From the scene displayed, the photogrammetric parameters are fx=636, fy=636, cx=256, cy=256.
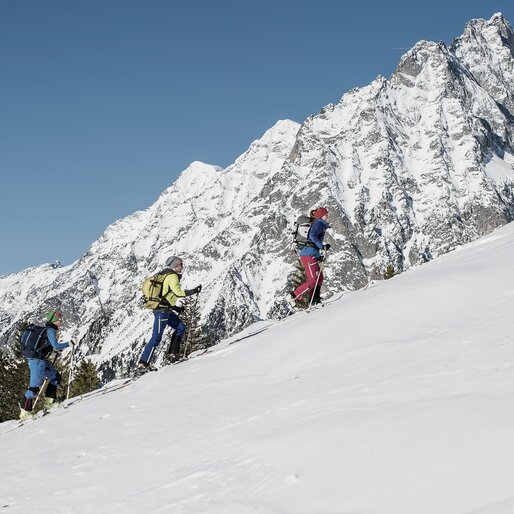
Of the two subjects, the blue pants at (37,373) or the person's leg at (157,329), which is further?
the person's leg at (157,329)

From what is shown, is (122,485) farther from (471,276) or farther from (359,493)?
(471,276)

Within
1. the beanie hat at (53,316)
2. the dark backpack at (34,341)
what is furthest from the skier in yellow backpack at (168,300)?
the dark backpack at (34,341)

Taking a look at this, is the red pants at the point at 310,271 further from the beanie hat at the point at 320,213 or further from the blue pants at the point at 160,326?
the blue pants at the point at 160,326

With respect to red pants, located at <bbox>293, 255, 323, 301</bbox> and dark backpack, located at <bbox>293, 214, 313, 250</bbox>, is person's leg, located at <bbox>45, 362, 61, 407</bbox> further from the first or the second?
dark backpack, located at <bbox>293, 214, 313, 250</bbox>

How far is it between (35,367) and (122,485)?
28.7 ft

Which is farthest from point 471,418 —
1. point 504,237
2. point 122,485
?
point 504,237

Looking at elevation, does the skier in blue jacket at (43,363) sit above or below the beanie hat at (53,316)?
below

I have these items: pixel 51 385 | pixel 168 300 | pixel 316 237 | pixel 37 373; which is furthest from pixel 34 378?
pixel 316 237

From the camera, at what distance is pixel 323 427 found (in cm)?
721

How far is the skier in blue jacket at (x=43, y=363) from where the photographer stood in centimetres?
1504

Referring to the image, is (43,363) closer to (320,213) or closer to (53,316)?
(53,316)

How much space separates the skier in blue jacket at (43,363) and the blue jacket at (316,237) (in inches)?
259

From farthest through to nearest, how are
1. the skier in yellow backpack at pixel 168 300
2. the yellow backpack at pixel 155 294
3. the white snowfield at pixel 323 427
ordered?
the yellow backpack at pixel 155 294, the skier in yellow backpack at pixel 168 300, the white snowfield at pixel 323 427

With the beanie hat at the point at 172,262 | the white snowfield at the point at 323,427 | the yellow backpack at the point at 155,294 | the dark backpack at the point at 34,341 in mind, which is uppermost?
the beanie hat at the point at 172,262
